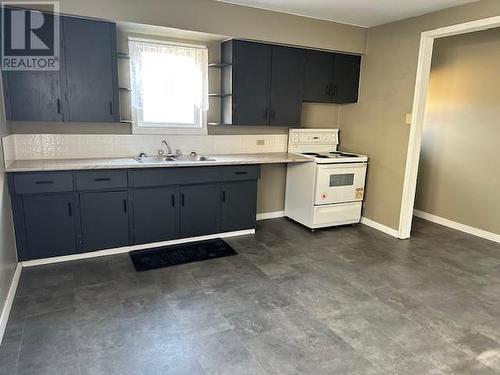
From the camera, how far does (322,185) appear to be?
163 inches

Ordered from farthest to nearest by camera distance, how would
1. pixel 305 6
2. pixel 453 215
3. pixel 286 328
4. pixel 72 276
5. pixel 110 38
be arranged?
pixel 453 215 → pixel 305 6 → pixel 110 38 → pixel 72 276 → pixel 286 328

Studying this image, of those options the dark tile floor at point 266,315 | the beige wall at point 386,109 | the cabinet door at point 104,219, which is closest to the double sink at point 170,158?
the cabinet door at point 104,219

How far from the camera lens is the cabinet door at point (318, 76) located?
424 centimetres

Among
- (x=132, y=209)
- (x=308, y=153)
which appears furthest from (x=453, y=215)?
(x=132, y=209)

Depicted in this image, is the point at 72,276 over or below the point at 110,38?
below

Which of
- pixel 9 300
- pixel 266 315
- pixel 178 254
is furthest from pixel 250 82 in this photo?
pixel 9 300

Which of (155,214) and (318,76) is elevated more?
(318,76)

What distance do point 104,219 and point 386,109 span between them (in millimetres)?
3381

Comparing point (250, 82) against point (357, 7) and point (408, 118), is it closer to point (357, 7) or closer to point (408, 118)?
point (357, 7)

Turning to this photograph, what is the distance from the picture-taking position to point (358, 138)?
4.62 meters

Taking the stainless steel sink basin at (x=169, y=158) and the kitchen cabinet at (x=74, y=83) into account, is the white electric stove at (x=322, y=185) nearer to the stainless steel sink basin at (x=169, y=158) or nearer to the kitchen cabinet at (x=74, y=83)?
the stainless steel sink basin at (x=169, y=158)

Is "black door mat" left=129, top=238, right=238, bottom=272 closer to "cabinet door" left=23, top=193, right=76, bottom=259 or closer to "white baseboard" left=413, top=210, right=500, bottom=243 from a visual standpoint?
"cabinet door" left=23, top=193, right=76, bottom=259

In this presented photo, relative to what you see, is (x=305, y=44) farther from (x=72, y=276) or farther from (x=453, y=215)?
(x=72, y=276)

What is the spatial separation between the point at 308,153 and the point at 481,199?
7.12 feet
